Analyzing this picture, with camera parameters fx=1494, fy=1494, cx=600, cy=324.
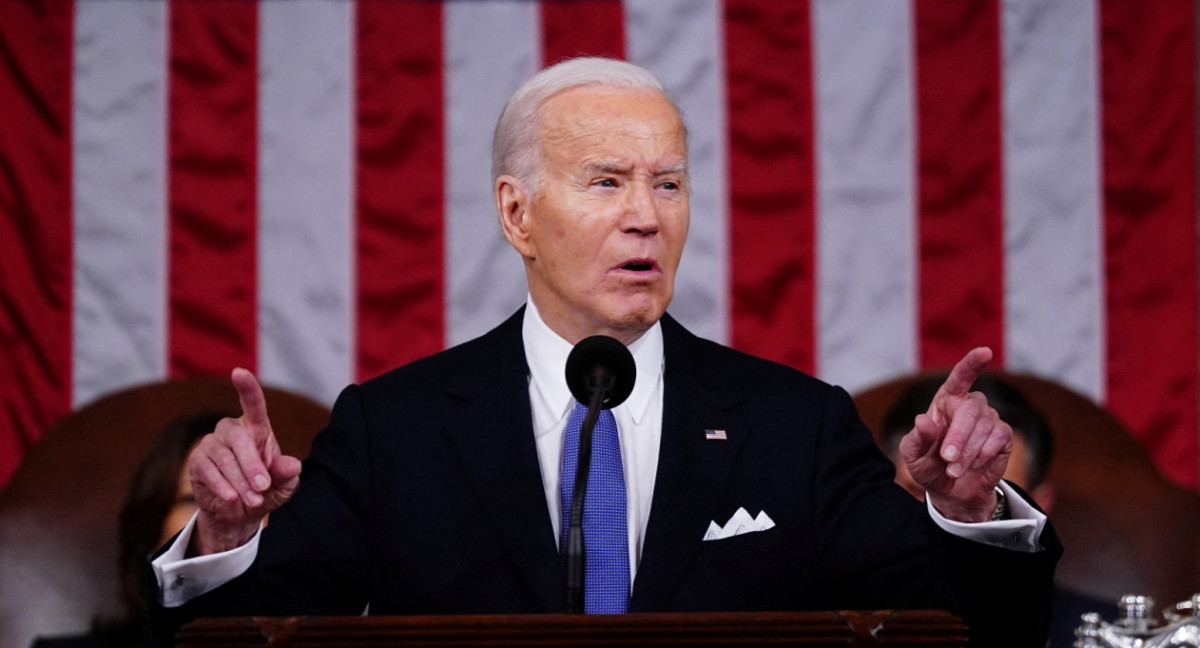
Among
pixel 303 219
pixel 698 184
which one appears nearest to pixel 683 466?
pixel 698 184

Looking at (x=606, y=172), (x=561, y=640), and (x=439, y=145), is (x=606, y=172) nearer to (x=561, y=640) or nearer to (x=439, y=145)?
(x=561, y=640)

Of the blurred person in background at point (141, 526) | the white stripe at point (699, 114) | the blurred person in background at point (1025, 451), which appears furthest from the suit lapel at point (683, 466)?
the white stripe at point (699, 114)

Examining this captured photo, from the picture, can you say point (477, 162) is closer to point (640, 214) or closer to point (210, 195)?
point (210, 195)

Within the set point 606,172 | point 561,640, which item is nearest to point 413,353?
point 606,172

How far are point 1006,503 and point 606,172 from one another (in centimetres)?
79

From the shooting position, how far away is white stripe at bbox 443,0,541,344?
3.98 meters

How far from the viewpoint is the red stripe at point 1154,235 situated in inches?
159

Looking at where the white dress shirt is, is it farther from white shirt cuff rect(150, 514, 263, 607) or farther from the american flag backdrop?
the american flag backdrop

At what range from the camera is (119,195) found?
3.88 meters

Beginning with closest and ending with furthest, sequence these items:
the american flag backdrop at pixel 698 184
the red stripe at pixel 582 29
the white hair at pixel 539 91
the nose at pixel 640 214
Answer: the nose at pixel 640 214
the white hair at pixel 539 91
the american flag backdrop at pixel 698 184
the red stripe at pixel 582 29

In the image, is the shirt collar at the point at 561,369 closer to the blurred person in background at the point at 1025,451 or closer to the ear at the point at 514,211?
the ear at the point at 514,211

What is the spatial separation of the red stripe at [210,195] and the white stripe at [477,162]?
1.70ft

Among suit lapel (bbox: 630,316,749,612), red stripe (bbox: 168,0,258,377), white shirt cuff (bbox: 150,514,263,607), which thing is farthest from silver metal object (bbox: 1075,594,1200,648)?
red stripe (bbox: 168,0,258,377)

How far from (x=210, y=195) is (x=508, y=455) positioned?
6.30 feet
